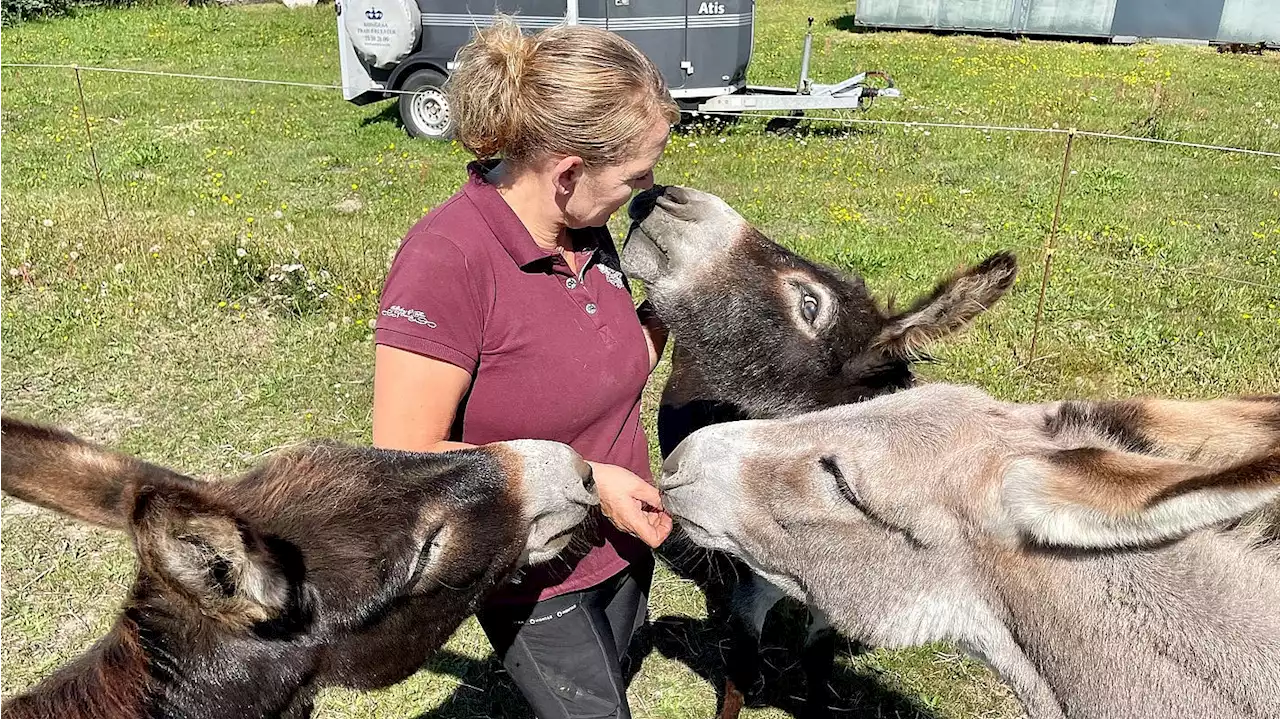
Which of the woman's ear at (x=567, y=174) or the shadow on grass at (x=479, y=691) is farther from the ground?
the woman's ear at (x=567, y=174)

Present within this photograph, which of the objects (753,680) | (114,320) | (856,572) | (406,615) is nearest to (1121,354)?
(753,680)

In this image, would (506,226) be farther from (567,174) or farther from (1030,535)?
(1030,535)

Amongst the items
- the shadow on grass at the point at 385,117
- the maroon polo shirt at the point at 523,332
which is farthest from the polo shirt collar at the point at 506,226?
the shadow on grass at the point at 385,117

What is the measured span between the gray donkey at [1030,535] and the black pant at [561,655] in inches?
15.8

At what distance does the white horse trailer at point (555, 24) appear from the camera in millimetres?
11172

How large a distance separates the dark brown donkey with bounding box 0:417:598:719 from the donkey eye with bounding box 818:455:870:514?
0.60m

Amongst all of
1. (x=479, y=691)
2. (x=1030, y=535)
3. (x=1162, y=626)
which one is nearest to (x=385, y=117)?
(x=479, y=691)

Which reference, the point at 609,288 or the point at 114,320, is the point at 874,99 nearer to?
the point at 114,320

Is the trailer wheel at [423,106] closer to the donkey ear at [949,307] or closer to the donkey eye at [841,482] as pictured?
the donkey ear at [949,307]

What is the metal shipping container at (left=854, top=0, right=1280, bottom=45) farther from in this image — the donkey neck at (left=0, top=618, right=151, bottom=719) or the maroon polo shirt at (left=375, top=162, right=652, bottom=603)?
the donkey neck at (left=0, top=618, right=151, bottom=719)

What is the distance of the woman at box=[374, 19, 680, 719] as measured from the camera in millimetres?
2068

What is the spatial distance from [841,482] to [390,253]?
5829 millimetres

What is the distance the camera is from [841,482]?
7.29 ft

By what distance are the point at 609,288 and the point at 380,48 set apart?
10535 millimetres
